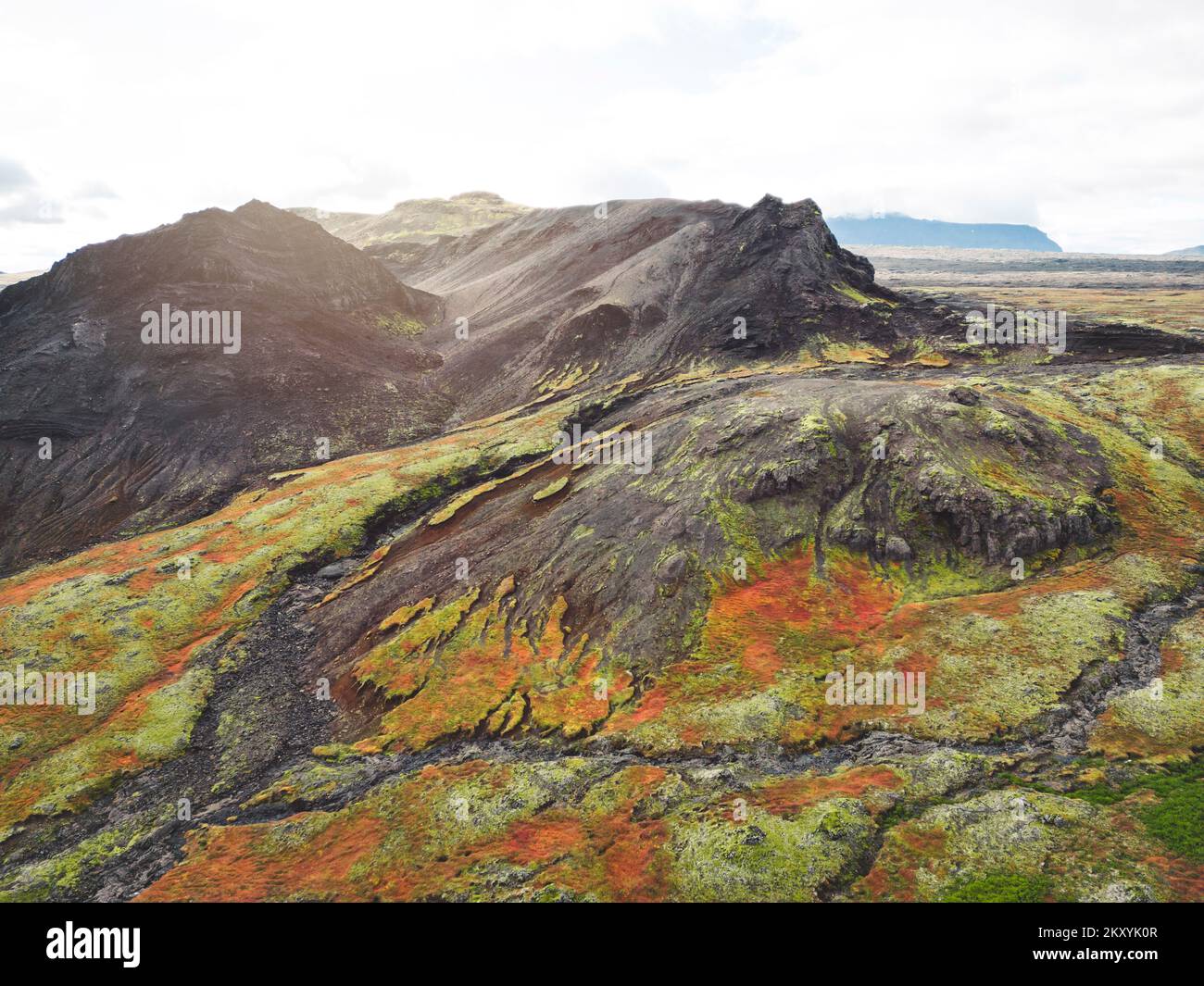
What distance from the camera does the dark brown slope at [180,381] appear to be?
8156cm

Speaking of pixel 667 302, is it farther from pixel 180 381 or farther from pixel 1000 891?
pixel 1000 891

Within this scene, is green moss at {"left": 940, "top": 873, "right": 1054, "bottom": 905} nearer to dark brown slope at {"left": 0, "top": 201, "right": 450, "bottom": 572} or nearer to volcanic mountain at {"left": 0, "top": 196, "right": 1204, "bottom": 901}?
volcanic mountain at {"left": 0, "top": 196, "right": 1204, "bottom": 901}

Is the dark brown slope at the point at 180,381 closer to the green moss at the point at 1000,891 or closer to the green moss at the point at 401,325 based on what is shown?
the green moss at the point at 401,325

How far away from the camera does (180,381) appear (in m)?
97.5

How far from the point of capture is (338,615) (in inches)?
2141

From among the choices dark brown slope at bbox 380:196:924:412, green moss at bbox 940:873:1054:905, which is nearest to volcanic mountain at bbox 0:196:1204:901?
green moss at bbox 940:873:1054:905

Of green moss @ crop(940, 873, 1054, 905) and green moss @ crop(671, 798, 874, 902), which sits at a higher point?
green moss @ crop(940, 873, 1054, 905)

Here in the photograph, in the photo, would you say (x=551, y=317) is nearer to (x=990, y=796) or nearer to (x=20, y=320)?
(x=20, y=320)

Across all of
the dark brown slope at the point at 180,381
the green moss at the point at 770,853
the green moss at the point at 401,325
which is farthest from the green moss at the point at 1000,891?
the green moss at the point at 401,325

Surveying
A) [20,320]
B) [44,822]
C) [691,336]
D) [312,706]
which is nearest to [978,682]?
[312,706]

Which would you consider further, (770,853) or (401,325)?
(401,325)

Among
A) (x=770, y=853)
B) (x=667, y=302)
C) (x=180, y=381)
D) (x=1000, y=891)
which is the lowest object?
(x=770, y=853)

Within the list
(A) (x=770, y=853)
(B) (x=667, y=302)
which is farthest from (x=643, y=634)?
(B) (x=667, y=302)

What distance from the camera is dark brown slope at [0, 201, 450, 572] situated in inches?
3211
